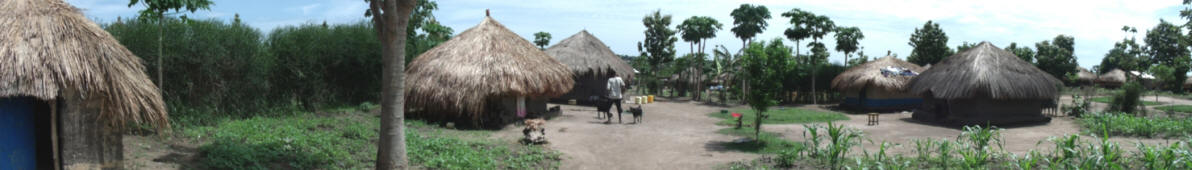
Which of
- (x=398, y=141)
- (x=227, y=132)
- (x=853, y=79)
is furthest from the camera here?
(x=853, y=79)

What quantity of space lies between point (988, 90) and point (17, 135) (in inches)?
636

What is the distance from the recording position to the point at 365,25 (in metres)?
15.6

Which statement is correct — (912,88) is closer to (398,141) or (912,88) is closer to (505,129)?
(505,129)

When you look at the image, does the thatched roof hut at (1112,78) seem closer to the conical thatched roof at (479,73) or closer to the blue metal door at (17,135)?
the conical thatched roof at (479,73)

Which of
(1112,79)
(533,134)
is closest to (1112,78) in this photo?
(1112,79)

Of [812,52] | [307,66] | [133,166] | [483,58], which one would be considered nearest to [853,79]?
[812,52]

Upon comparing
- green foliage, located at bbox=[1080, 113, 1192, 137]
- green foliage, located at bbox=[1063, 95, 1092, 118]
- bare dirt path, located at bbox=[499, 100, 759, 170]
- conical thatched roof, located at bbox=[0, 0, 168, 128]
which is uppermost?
conical thatched roof, located at bbox=[0, 0, 168, 128]

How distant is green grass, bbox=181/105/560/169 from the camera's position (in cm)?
684

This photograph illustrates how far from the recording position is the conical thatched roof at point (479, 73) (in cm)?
1224

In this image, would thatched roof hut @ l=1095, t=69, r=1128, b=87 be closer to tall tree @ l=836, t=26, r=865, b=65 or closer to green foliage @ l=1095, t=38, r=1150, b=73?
green foliage @ l=1095, t=38, r=1150, b=73

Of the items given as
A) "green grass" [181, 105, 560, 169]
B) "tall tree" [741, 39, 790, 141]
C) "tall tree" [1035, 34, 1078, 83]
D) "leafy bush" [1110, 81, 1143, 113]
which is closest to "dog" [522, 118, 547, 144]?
"green grass" [181, 105, 560, 169]

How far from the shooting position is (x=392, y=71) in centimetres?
637

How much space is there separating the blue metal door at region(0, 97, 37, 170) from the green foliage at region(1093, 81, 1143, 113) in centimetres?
2041

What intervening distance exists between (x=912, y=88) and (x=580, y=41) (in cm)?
1049
